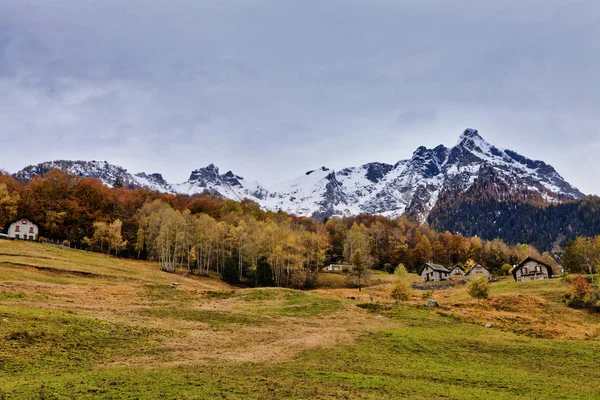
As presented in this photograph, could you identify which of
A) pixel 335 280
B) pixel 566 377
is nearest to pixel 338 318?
pixel 566 377

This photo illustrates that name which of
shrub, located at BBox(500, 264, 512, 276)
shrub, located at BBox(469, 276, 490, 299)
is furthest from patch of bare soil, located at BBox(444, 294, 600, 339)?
shrub, located at BBox(500, 264, 512, 276)

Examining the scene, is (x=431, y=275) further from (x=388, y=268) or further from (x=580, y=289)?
(x=580, y=289)

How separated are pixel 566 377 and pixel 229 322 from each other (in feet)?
94.8

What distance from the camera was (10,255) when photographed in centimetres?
7112

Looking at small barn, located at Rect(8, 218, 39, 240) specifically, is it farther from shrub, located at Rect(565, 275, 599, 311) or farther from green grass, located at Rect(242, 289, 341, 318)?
shrub, located at Rect(565, 275, 599, 311)

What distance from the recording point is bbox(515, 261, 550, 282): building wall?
343ft

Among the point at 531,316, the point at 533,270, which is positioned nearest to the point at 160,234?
the point at 531,316

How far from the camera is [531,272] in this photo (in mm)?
106438

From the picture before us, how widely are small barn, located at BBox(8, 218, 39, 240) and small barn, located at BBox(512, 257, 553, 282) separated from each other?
124 m

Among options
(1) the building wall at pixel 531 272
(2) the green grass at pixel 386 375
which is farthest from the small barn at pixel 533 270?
(2) the green grass at pixel 386 375

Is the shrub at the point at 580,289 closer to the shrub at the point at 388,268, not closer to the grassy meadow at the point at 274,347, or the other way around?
the grassy meadow at the point at 274,347

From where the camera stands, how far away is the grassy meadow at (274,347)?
21.4 metres

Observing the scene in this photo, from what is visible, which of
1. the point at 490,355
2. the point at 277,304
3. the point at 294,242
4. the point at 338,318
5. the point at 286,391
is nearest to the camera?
the point at 286,391

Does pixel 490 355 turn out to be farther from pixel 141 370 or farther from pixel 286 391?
pixel 141 370
